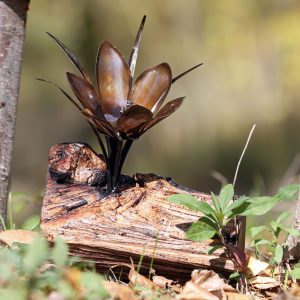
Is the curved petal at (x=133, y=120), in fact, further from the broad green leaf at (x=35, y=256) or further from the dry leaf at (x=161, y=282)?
the broad green leaf at (x=35, y=256)

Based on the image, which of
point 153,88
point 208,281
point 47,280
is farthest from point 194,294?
point 153,88

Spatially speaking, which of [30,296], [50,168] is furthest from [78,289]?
[50,168]

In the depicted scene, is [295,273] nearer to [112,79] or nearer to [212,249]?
[212,249]

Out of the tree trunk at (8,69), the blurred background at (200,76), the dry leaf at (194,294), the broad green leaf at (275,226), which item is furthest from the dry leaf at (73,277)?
the blurred background at (200,76)

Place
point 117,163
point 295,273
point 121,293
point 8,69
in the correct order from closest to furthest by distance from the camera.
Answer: point 121,293 < point 295,273 < point 117,163 < point 8,69

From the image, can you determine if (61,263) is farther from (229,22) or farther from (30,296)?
(229,22)

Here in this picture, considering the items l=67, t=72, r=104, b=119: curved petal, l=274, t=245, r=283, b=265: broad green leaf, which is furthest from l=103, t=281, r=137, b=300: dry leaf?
l=67, t=72, r=104, b=119: curved petal
